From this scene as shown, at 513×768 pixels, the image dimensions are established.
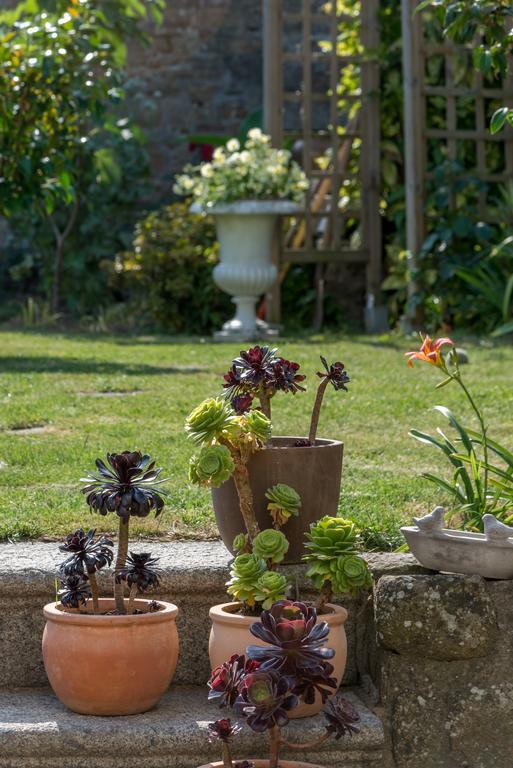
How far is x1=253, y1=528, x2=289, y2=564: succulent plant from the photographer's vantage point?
2365 millimetres

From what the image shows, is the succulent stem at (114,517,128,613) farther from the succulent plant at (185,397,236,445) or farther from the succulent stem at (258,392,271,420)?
the succulent stem at (258,392,271,420)

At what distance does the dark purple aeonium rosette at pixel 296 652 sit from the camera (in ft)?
6.77

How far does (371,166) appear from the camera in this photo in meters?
8.60

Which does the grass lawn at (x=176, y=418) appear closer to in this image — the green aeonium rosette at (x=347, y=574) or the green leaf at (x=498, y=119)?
the green aeonium rosette at (x=347, y=574)

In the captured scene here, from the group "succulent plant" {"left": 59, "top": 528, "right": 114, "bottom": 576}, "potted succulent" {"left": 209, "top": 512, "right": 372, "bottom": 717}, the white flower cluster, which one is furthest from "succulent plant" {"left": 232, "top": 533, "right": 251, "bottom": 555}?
the white flower cluster

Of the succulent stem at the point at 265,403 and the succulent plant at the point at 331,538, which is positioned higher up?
the succulent stem at the point at 265,403

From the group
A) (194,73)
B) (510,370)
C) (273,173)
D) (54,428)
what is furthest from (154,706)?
(194,73)

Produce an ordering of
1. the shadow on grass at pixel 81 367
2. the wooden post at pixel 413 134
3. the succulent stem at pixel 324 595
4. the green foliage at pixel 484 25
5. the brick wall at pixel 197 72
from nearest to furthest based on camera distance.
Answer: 1. the succulent stem at pixel 324 595
2. the green foliage at pixel 484 25
3. the shadow on grass at pixel 81 367
4. the wooden post at pixel 413 134
5. the brick wall at pixel 197 72

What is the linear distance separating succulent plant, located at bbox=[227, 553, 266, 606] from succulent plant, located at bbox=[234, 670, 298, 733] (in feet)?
0.95

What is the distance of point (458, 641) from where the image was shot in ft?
7.84

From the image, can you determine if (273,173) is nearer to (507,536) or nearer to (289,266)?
(289,266)

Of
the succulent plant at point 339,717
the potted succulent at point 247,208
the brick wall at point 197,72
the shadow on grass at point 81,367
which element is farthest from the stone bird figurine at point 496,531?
the brick wall at point 197,72

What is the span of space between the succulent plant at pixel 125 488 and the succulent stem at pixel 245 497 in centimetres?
20

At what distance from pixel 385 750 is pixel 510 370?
3.32 metres
